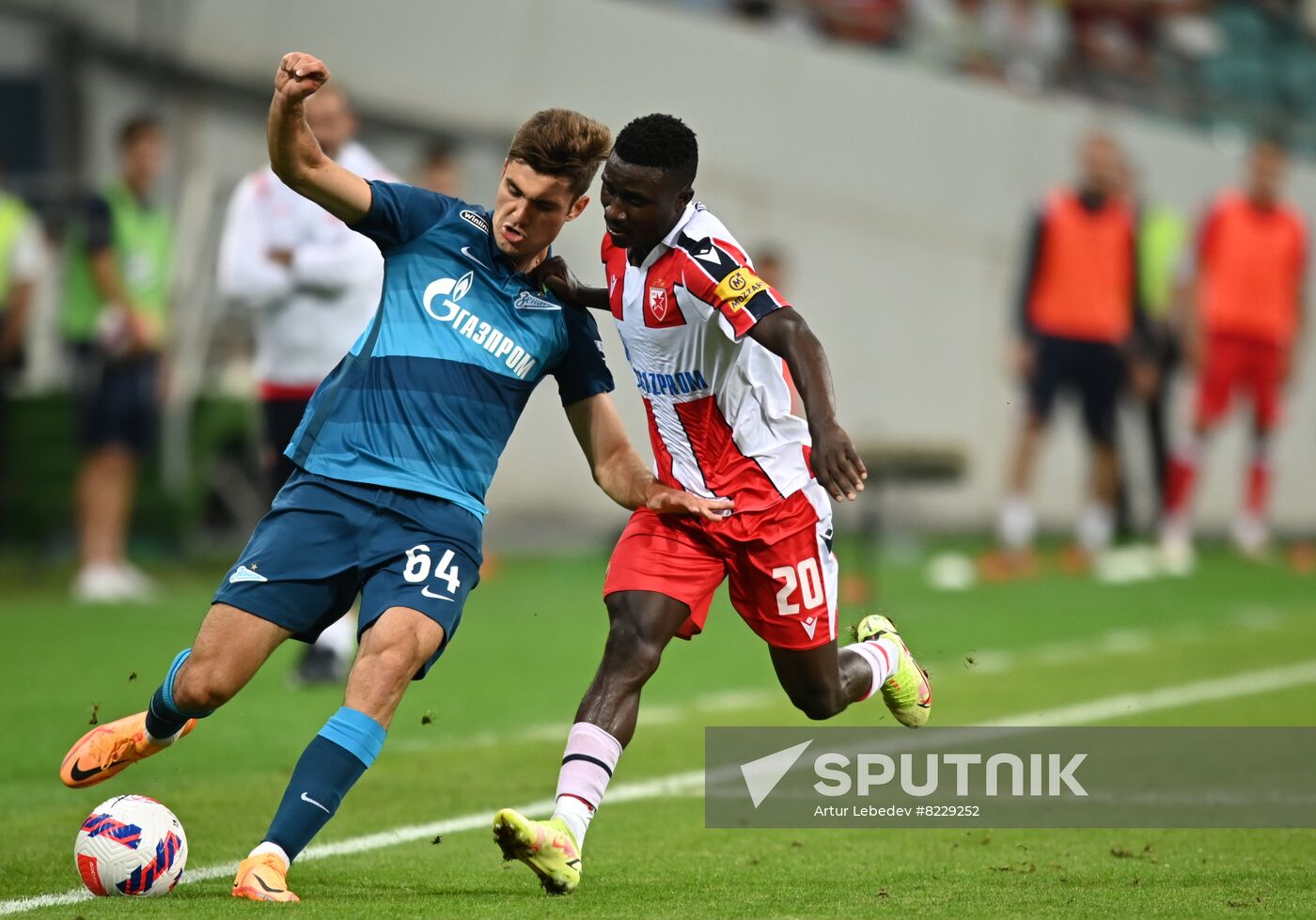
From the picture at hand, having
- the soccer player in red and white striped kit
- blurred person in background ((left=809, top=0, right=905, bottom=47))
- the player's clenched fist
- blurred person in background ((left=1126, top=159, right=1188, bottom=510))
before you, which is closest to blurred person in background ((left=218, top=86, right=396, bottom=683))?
the soccer player in red and white striped kit

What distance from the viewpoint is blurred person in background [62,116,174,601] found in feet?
41.6

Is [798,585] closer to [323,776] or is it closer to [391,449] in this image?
[391,449]

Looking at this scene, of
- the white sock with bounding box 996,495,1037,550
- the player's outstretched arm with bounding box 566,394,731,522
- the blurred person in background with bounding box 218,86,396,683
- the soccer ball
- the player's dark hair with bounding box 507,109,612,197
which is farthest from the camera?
the white sock with bounding box 996,495,1037,550

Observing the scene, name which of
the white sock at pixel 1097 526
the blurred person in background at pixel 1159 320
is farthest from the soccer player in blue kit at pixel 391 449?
the blurred person in background at pixel 1159 320

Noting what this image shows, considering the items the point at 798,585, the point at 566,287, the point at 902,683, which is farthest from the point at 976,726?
the point at 566,287

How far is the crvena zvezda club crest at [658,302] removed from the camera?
5848mm

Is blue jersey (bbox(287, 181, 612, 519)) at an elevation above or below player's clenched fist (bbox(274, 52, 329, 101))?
below

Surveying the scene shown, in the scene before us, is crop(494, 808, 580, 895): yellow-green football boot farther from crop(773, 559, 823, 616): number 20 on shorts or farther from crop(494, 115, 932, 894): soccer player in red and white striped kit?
crop(773, 559, 823, 616): number 20 on shorts

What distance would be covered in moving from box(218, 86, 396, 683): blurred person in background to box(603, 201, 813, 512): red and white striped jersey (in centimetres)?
361

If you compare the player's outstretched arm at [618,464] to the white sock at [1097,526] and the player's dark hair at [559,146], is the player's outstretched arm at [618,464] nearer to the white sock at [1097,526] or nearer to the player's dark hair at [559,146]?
the player's dark hair at [559,146]

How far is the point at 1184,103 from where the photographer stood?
24.7 m

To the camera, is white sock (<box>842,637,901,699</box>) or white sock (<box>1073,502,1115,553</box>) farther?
white sock (<box>1073,502,1115,553</box>)

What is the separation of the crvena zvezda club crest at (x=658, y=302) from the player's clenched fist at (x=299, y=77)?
1.20 meters

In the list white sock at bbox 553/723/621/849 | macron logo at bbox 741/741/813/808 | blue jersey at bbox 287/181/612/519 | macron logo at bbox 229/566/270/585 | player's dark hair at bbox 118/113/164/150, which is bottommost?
macron logo at bbox 741/741/813/808
